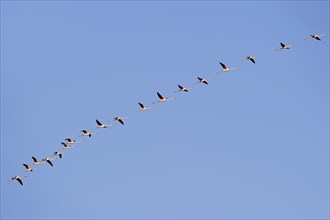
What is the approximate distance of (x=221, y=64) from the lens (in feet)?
355

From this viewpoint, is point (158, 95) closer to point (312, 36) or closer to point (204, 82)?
point (204, 82)

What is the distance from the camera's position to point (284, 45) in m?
108

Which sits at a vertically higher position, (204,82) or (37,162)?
(204,82)

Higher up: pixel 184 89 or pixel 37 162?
pixel 184 89

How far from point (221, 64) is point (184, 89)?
726 centimetres

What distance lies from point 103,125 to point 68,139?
24.7 ft

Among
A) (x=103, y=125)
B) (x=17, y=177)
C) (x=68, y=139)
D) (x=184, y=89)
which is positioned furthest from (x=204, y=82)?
(x=17, y=177)

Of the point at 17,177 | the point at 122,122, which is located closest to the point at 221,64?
the point at 122,122

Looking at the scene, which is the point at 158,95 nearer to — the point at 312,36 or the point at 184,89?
the point at 184,89

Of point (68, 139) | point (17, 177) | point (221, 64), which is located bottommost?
point (17, 177)

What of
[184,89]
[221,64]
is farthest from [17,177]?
[221,64]

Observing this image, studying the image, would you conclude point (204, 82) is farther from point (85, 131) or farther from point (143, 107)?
point (85, 131)

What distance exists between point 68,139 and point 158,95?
17604mm

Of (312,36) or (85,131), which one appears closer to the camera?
(312,36)
